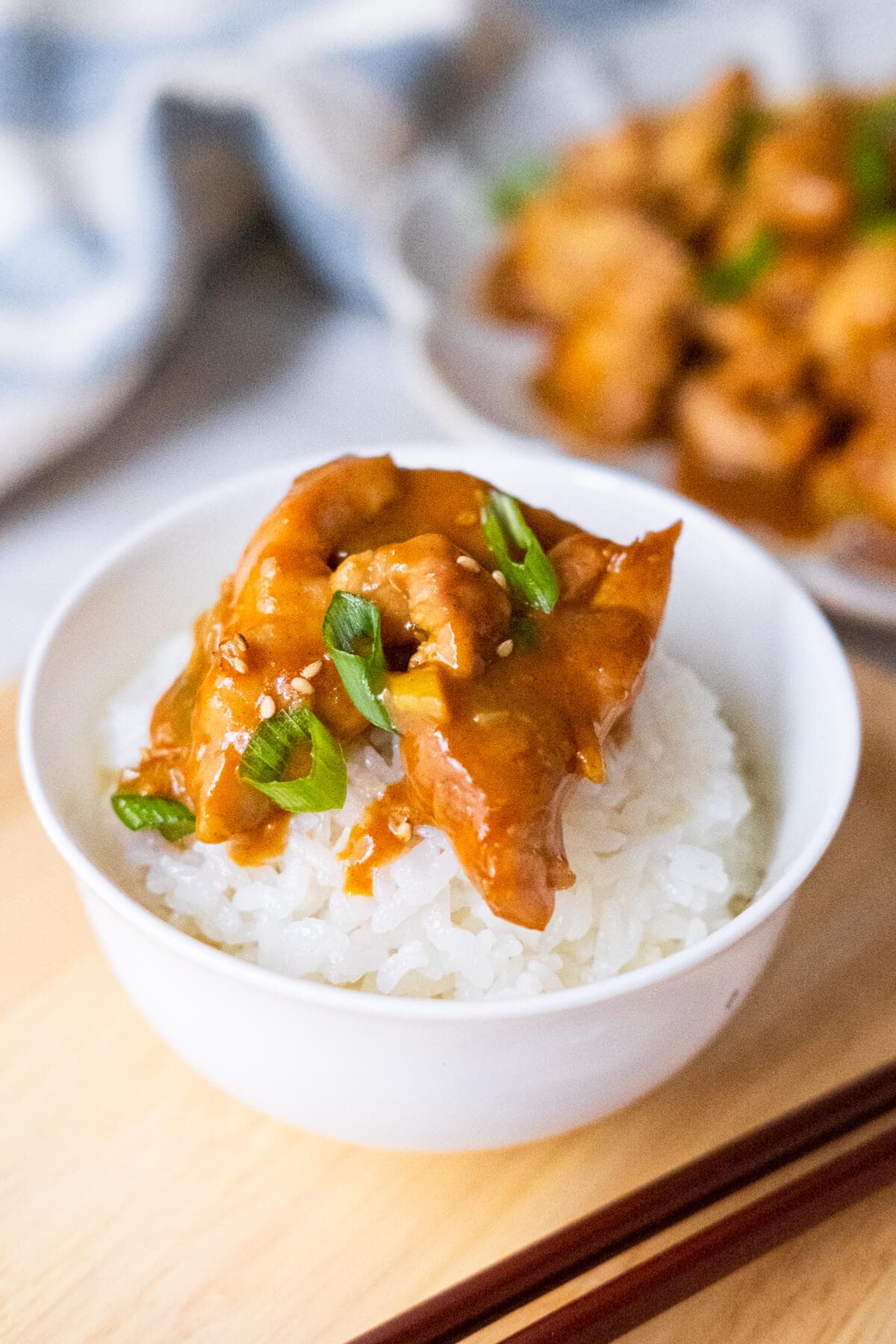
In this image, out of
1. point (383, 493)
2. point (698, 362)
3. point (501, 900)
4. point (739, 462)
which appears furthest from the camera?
point (698, 362)

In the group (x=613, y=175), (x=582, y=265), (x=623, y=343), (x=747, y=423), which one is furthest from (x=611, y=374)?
(x=613, y=175)

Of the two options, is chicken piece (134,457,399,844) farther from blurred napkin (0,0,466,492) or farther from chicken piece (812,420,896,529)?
blurred napkin (0,0,466,492)

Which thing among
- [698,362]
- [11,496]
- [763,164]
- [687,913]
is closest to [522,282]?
[698,362]

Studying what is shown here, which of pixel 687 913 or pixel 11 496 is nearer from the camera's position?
pixel 687 913

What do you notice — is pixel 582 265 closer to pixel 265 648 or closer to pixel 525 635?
pixel 525 635

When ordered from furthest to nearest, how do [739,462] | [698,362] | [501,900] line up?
[698,362] < [739,462] < [501,900]

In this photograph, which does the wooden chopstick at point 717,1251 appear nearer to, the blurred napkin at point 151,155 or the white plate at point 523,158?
the white plate at point 523,158

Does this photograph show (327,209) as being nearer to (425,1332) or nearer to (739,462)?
(739,462)
